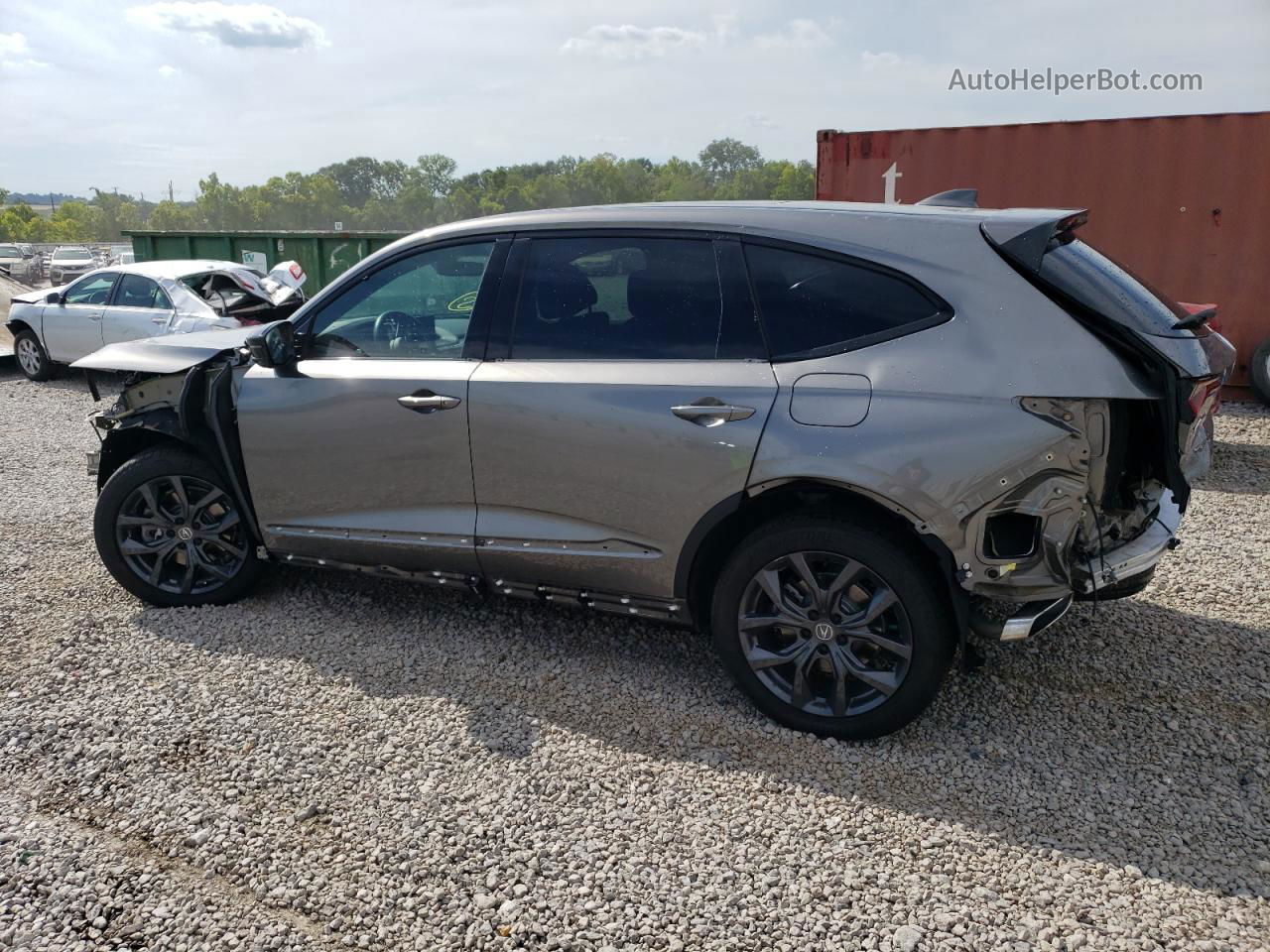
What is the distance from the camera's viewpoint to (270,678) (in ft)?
12.9

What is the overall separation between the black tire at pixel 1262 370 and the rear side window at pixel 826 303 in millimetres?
7645

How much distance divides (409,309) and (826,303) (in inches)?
70.9

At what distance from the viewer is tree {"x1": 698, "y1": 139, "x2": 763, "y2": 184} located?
174 feet

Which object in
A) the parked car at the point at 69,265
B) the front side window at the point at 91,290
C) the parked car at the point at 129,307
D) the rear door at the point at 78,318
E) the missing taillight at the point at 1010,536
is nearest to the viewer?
the missing taillight at the point at 1010,536

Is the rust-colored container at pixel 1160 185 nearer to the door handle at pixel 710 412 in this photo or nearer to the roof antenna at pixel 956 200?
the roof antenna at pixel 956 200

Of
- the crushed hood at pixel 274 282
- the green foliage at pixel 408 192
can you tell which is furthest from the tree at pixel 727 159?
the crushed hood at pixel 274 282

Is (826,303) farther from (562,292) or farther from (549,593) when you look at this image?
(549,593)

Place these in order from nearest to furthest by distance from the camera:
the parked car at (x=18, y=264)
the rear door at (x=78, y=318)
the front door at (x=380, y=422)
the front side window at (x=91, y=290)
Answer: the front door at (x=380, y=422)
the rear door at (x=78, y=318)
the front side window at (x=91, y=290)
the parked car at (x=18, y=264)

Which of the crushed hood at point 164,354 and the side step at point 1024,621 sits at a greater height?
the crushed hood at point 164,354

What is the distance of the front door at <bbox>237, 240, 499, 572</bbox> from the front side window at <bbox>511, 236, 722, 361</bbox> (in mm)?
246

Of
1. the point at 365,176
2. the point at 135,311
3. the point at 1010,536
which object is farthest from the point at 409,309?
the point at 365,176

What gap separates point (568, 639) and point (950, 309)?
86.2 inches

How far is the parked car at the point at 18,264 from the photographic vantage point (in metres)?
38.2

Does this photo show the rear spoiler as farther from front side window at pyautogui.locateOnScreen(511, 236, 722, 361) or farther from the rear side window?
front side window at pyautogui.locateOnScreen(511, 236, 722, 361)
